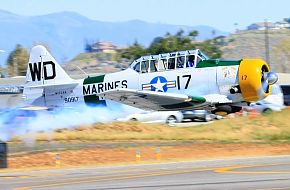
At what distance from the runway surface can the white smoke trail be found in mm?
5510

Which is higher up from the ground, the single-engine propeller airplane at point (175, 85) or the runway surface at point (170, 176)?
the single-engine propeller airplane at point (175, 85)

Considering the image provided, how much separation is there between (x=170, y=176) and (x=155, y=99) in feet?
31.2

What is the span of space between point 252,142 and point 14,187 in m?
17.0

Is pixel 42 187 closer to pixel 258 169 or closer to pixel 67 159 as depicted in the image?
pixel 258 169

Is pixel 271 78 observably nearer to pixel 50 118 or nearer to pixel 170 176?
pixel 50 118

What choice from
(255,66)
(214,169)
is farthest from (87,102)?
(214,169)

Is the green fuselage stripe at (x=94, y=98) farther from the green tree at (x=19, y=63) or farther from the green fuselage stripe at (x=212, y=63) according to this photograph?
the green tree at (x=19, y=63)

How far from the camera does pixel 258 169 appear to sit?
63.0 feet

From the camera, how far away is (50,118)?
28656mm

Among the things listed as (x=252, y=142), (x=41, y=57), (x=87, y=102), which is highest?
(x=41, y=57)

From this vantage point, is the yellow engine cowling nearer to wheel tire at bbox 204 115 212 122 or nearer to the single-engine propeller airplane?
the single-engine propeller airplane

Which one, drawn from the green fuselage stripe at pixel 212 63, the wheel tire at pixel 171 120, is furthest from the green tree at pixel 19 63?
the green fuselage stripe at pixel 212 63

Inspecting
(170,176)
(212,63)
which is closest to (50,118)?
(212,63)

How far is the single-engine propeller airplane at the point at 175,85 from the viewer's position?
26500mm
